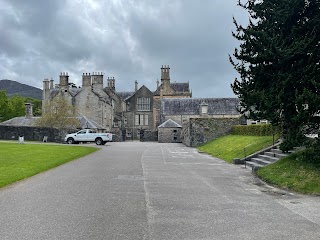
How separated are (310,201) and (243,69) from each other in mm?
8778

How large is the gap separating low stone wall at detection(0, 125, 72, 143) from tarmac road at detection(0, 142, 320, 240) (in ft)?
115

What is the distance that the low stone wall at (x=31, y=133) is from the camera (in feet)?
155

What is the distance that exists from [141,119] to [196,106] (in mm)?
15548

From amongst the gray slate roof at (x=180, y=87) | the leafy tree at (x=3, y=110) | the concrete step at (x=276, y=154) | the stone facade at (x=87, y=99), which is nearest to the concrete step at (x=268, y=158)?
the concrete step at (x=276, y=154)

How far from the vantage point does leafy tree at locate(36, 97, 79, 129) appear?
54.3m

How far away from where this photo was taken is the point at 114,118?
3302 inches

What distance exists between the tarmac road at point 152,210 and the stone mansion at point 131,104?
48220mm

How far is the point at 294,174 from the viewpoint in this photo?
44.2ft

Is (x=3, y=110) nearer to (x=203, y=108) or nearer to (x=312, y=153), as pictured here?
(x=203, y=108)

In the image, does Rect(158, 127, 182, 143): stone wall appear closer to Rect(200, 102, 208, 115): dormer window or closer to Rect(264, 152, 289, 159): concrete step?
Rect(200, 102, 208, 115): dormer window

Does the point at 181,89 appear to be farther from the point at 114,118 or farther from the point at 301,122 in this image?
the point at 301,122

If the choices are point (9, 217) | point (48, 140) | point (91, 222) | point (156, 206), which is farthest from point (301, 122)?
point (48, 140)

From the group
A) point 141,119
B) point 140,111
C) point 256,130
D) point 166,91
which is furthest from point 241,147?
point 166,91

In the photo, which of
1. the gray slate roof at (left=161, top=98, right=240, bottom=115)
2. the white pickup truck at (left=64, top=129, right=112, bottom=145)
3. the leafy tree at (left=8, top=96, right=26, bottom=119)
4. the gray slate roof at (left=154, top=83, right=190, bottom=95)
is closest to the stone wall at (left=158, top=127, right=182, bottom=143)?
the gray slate roof at (left=161, top=98, right=240, bottom=115)
